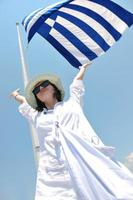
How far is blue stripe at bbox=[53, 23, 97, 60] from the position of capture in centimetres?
848

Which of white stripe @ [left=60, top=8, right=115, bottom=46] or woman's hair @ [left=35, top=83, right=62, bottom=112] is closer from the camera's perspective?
Result: woman's hair @ [left=35, top=83, right=62, bottom=112]

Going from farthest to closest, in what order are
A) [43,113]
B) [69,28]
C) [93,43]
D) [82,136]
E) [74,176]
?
[69,28] < [93,43] < [43,113] < [82,136] < [74,176]

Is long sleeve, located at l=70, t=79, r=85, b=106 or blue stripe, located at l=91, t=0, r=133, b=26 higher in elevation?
blue stripe, located at l=91, t=0, r=133, b=26

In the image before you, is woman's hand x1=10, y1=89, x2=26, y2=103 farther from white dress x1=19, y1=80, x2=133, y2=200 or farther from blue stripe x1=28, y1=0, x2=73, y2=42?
blue stripe x1=28, y1=0, x2=73, y2=42

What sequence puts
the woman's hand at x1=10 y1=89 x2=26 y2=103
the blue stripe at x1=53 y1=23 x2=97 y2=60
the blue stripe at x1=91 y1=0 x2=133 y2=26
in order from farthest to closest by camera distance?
1. the blue stripe at x1=91 y1=0 x2=133 y2=26
2. the blue stripe at x1=53 y1=23 x2=97 y2=60
3. the woman's hand at x1=10 y1=89 x2=26 y2=103

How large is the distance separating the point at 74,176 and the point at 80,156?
275 millimetres

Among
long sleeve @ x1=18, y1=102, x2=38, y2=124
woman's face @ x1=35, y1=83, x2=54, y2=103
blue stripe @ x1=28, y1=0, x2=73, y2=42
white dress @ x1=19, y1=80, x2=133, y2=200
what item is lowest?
white dress @ x1=19, y1=80, x2=133, y2=200

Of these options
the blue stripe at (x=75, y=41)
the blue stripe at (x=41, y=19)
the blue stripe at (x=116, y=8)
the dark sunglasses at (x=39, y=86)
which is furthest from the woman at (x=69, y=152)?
the blue stripe at (x=116, y=8)

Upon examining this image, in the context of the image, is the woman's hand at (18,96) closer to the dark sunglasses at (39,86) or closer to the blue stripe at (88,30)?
the dark sunglasses at (39,86)

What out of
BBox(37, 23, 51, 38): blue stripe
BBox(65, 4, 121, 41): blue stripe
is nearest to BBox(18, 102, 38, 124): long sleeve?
BBox(65, 4, 121, 41): blue stripe

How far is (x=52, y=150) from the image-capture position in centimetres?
551

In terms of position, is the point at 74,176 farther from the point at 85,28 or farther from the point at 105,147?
the point at 85,28

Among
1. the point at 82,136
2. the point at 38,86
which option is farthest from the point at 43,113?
the point at 82,136

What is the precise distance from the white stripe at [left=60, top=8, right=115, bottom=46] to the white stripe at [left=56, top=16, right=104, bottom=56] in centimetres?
20
